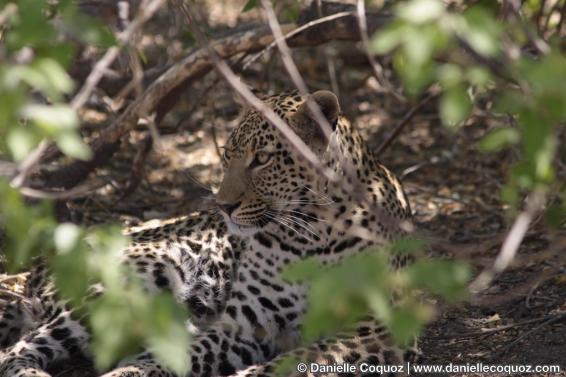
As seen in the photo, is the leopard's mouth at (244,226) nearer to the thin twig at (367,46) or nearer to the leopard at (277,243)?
the leopard at (277,243)

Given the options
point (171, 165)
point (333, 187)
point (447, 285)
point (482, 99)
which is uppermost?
point (482, 99)

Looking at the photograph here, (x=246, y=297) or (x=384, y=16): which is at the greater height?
(x=384, y=16)

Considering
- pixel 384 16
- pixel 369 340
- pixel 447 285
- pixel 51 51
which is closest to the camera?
pixel 447 285

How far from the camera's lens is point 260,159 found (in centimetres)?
609

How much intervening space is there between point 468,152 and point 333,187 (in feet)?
12.7

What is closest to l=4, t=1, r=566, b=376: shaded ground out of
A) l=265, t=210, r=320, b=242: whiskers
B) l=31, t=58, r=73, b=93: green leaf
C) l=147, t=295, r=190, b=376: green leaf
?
l=265, t=210, r=320, b=242: whiskers

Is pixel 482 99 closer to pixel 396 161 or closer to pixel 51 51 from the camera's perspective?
pixel 396 161

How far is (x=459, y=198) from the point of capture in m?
8.85

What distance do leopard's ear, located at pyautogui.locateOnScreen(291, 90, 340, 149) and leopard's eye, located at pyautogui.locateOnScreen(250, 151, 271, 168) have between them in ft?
0.85

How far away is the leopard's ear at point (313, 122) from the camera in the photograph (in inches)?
231

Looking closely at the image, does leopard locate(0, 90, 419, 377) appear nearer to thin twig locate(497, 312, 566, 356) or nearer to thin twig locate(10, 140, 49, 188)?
thin twig locate(497, 312, 566, 356)

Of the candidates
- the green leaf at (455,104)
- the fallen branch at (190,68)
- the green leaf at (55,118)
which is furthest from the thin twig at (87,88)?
the fallen branch at (190,68)

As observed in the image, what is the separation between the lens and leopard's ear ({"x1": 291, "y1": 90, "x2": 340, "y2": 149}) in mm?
5859

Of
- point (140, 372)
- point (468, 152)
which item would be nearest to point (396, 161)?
point (468, 152)
